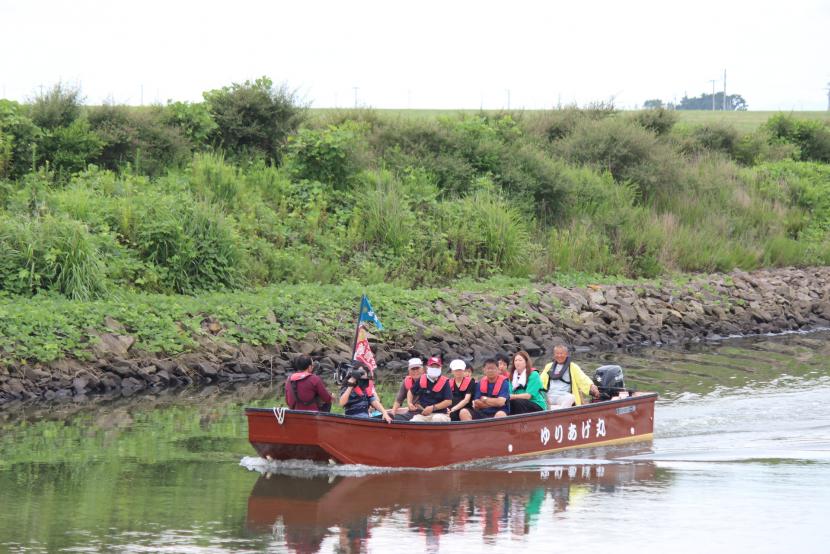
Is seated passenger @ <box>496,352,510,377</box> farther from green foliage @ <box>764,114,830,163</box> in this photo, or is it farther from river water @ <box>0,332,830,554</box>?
green foliage @ <box>764,114,830,163</box>

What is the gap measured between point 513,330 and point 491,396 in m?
12.1

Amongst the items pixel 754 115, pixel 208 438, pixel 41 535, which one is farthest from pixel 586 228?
pixel 754 115

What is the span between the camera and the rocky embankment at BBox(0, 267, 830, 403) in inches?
969

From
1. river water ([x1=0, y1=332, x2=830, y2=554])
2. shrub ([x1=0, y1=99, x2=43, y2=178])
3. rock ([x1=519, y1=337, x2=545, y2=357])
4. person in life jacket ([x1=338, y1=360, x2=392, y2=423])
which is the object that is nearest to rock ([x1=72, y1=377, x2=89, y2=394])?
river water ([x1=0, y1=332, x2=830, y2=554])

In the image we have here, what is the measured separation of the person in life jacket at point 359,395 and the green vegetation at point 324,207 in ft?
28.3

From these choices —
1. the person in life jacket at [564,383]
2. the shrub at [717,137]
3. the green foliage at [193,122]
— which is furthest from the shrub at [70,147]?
the shrub at [717,137]

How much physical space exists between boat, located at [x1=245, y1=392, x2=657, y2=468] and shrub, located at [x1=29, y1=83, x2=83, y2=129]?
20643 mm

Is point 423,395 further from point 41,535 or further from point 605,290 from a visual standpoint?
point 605,290

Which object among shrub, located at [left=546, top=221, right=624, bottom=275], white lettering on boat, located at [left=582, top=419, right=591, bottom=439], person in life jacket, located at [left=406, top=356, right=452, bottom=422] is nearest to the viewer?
person in life jacket, located at [left=406, top=356, right=452, bottom=422]

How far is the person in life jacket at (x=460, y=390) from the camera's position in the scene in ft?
62.3

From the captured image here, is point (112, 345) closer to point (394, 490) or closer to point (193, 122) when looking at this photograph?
point (394, 490)

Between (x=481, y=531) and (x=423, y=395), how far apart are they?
465cm

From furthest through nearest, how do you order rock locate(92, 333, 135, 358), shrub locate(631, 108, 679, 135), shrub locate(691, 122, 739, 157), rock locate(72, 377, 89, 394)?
shrub locate(691, 122, 739, 157)
shrub locate(631, 108, 679, 135)
rock locate(92, 333, 135, 358)
rock locate(72, 377, 89, 394)

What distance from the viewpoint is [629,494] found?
16766 mm
